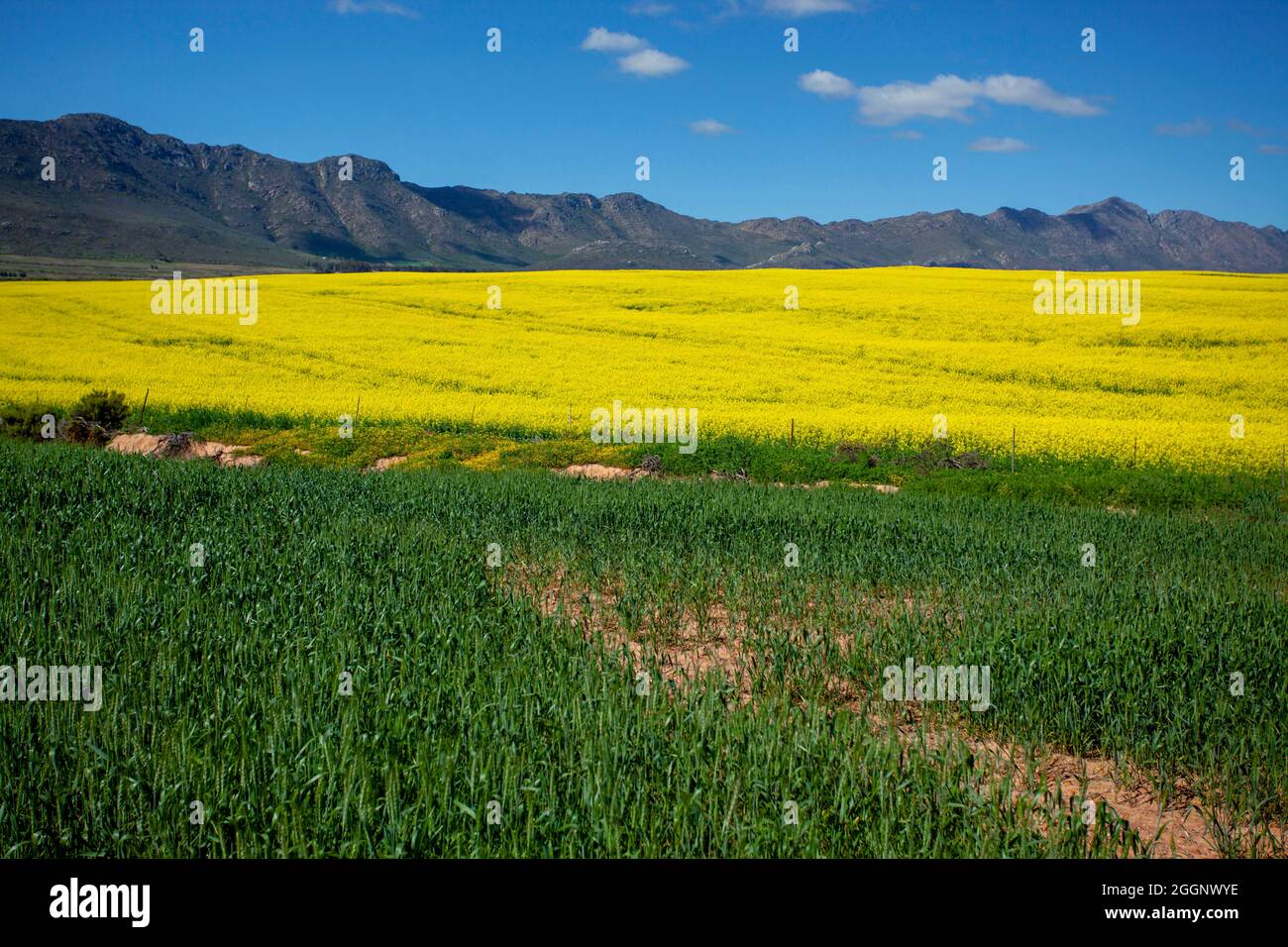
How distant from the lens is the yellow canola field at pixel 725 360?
24.4 m

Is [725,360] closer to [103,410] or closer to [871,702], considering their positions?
[103,410]

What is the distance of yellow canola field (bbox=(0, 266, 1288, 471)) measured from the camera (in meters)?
24.4

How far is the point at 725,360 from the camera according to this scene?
30906mm

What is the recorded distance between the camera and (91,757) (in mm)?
4957

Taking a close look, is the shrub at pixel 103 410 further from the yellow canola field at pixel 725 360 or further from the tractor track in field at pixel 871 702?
the tractor track in field at pixel 871 702

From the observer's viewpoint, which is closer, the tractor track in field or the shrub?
the tractor track in field
